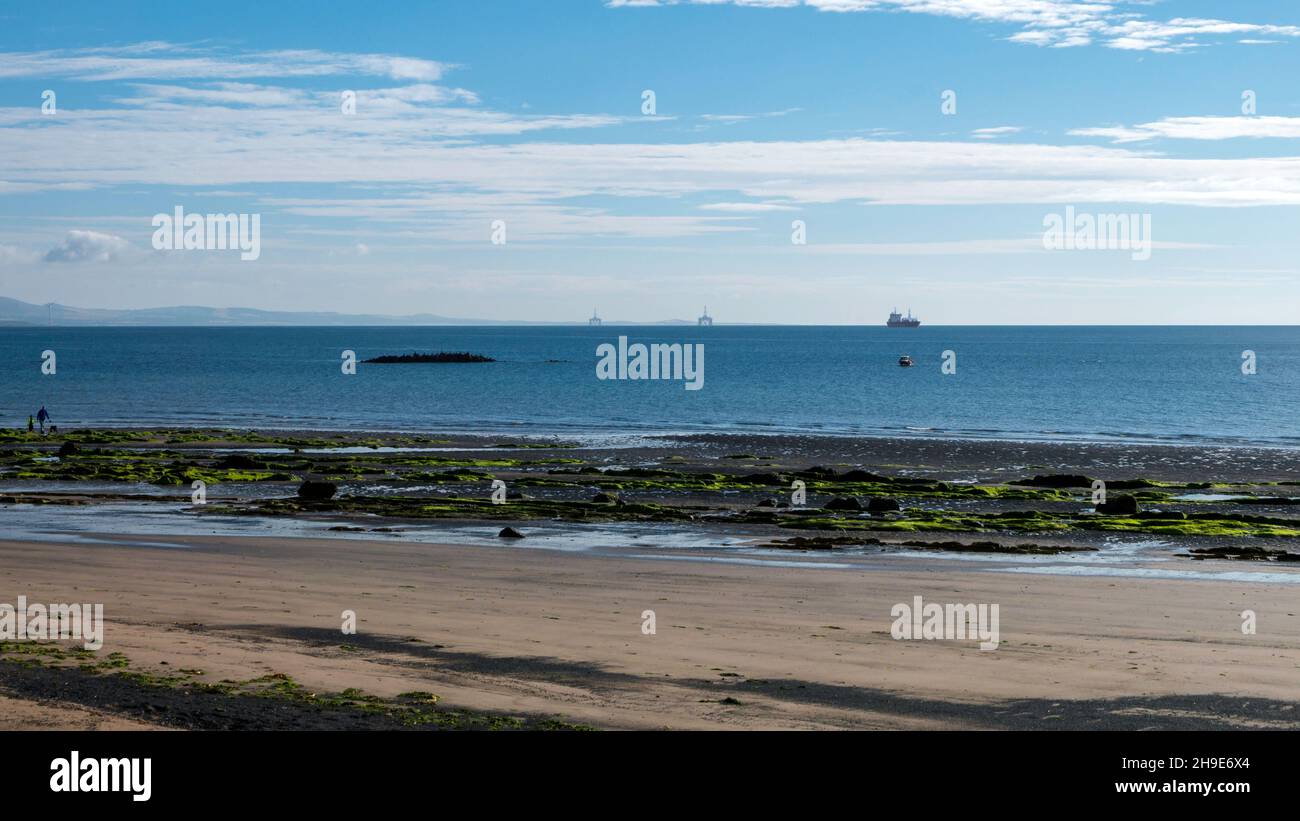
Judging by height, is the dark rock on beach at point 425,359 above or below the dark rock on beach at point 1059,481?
above

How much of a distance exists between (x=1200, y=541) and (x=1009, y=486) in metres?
14.1

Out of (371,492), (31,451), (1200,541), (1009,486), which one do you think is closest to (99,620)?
(371,492)

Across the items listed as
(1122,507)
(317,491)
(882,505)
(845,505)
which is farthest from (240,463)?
(1122,507)

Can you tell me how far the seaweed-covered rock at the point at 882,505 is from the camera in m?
39.6

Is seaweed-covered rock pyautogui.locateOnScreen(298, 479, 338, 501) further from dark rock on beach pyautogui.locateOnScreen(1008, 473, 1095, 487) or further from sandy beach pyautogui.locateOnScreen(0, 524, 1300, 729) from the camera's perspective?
dark rock on beach pyautogui.locateOnScreen(1008, 473, 1095, 487)

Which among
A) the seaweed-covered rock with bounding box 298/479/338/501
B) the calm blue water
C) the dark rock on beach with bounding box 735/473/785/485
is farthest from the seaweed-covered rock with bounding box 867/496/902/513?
the calm blue water

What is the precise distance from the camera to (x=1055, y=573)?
28.2 m

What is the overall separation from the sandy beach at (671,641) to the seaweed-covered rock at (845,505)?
10.4 meters

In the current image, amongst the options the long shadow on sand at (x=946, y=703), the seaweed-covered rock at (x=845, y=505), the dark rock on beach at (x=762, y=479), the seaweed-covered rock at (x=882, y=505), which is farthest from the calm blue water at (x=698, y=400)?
the long shadow on sand at (x=946, y=703)

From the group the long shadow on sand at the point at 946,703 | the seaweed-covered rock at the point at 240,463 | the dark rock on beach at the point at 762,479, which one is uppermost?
the seaweed-covered rock at the point at 240,463

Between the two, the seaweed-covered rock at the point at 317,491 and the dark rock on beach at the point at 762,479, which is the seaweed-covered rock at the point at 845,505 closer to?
the dark rock on beach at the point at 762,479

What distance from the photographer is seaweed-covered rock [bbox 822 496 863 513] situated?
39897 millimetres

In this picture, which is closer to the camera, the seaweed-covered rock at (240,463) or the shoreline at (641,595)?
the shoreline at (641,595)
